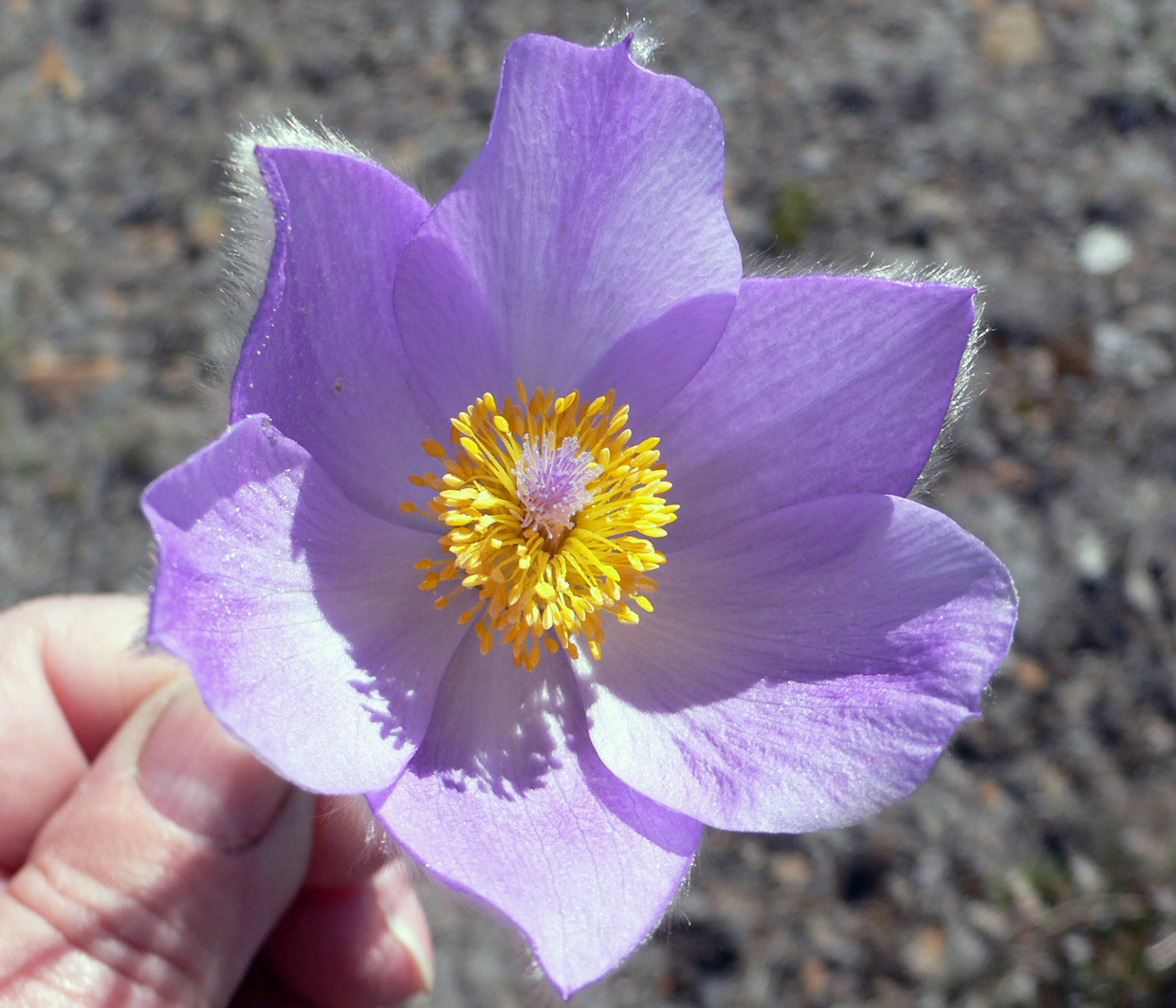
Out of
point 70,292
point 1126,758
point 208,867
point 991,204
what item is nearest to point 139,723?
point 208,867

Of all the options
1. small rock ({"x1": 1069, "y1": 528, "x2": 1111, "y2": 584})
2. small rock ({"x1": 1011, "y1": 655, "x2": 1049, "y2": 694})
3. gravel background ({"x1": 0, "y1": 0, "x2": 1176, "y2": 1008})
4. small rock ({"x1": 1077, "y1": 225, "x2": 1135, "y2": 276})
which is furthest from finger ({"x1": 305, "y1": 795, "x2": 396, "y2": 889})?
small rock ({"x1": 1077, "y1": 225, "x2": 1135, "y2": 276})

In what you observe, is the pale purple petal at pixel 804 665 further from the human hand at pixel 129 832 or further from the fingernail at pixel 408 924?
the fingernail at pixel 408 924

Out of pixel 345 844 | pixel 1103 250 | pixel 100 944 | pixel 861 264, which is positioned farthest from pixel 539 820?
pixel 1103 250

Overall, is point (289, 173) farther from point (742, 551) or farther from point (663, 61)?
point (663, 61)

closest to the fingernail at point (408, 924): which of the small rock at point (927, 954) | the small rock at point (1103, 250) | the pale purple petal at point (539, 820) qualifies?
the pale purple petal at point (539, 820)

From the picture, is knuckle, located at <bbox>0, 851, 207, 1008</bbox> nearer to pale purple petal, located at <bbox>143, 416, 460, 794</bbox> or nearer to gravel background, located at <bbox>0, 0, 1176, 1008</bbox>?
pale purple petal, located at <bbox>143, 416, 460, 794</bbox>

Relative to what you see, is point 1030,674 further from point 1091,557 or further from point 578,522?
point 578,522

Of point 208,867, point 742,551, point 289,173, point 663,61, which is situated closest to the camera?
point 289,173
